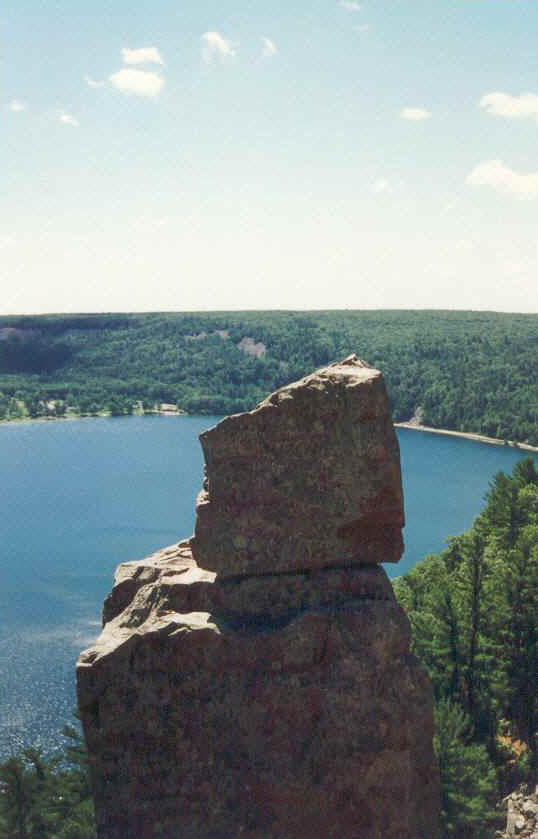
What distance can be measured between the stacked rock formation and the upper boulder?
3 cm

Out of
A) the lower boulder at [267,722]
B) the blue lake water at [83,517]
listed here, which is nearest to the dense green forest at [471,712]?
the lower boulder at [267,722]

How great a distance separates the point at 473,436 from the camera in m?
156

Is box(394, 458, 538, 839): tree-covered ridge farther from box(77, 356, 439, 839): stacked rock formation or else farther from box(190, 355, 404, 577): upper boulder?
box(190, 355, 404, 577): upper boulder

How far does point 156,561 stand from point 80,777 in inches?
415

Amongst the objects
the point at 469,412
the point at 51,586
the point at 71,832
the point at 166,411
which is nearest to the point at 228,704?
the point at 71,832

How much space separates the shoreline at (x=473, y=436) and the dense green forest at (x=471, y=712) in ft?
376

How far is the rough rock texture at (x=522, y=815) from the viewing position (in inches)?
829

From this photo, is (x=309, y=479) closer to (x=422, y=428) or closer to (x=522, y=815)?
(x=522, y=815)

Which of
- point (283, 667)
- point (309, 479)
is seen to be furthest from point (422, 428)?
point (283, 667)

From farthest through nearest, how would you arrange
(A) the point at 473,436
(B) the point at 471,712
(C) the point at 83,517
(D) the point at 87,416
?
(D) the point at 87,416 → (A) the point at 473,436 → (C) the point at 83,517 → (B) the point at 471,712

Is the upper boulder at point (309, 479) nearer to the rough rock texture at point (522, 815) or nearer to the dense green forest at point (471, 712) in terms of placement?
the dense green forest at point (471, 712)

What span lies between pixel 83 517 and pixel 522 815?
76.6 metres

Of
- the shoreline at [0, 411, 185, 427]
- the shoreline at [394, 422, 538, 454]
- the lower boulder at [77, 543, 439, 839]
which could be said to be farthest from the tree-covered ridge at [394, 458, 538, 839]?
Result: the shoreline at [0, 411, 185, 427]

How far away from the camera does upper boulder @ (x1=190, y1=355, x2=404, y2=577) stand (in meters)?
15.7
